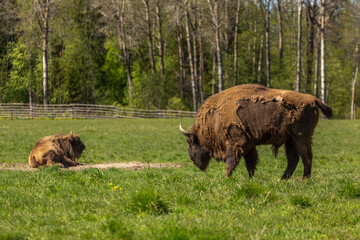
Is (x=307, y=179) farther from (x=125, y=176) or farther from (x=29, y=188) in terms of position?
(x=29, y=188)

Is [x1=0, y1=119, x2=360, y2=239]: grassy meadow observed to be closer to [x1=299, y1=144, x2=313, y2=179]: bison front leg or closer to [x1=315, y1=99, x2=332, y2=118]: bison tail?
[x1=299, y1=144, x2=313, y2=179]: bison front leg

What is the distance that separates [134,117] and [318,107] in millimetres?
32710

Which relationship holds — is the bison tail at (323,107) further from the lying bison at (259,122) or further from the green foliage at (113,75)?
the green foliage at (113,75)

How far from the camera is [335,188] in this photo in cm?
720

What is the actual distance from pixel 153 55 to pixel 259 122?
1566 inches

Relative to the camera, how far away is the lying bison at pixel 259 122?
8.66 metres

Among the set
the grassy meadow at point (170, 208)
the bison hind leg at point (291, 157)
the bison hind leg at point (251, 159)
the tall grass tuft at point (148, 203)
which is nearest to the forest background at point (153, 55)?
the bison hind leg at point (251, 159)

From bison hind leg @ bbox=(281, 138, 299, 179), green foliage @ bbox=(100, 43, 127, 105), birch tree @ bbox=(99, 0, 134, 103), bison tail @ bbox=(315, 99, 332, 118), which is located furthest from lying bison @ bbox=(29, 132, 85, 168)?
green foliage @ bbox=(100, 43, 127, 105)

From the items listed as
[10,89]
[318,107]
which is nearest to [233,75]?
[10,89]

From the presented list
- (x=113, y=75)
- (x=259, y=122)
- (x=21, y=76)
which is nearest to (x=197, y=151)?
(x=259, y=122)

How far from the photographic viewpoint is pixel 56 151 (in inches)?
488

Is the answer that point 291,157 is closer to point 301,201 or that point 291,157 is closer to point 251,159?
point 251,159

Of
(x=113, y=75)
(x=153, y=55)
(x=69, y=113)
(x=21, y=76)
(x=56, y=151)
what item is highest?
(x=153, y=55)

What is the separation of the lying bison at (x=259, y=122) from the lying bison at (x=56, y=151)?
15.8 ft
